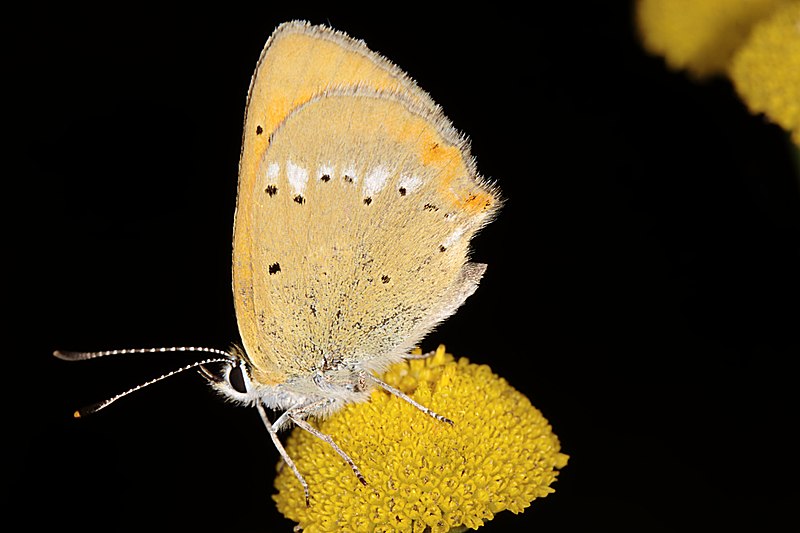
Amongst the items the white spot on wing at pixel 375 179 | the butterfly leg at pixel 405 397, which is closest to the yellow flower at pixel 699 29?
the white spot on wing at pixel 375 179

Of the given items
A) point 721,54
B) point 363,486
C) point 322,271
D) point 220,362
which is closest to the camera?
point 363,486

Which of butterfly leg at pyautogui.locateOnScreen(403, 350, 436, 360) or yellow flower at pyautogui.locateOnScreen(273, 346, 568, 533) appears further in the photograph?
butterfly leg at pyautogui.locateOnScreen(403, 350, 436, 360)

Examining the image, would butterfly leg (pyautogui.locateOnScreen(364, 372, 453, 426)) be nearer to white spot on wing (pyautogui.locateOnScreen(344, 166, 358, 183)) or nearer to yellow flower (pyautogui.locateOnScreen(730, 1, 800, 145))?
white spot on wing (pyautogui.locateOnScreen(344, 166, 358, 183))

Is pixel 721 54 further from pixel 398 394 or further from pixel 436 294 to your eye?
pixel 398 394

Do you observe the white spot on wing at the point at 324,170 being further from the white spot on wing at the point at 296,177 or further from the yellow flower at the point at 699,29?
the yellow flower at the point at 699,29

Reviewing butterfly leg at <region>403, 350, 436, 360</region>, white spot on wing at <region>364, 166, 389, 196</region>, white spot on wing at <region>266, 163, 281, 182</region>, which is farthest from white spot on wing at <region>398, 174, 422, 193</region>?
butterfly leg at <region>403, 350, 436, 360</region>

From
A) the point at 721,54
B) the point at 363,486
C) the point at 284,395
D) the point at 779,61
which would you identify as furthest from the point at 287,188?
the point at 721,54
